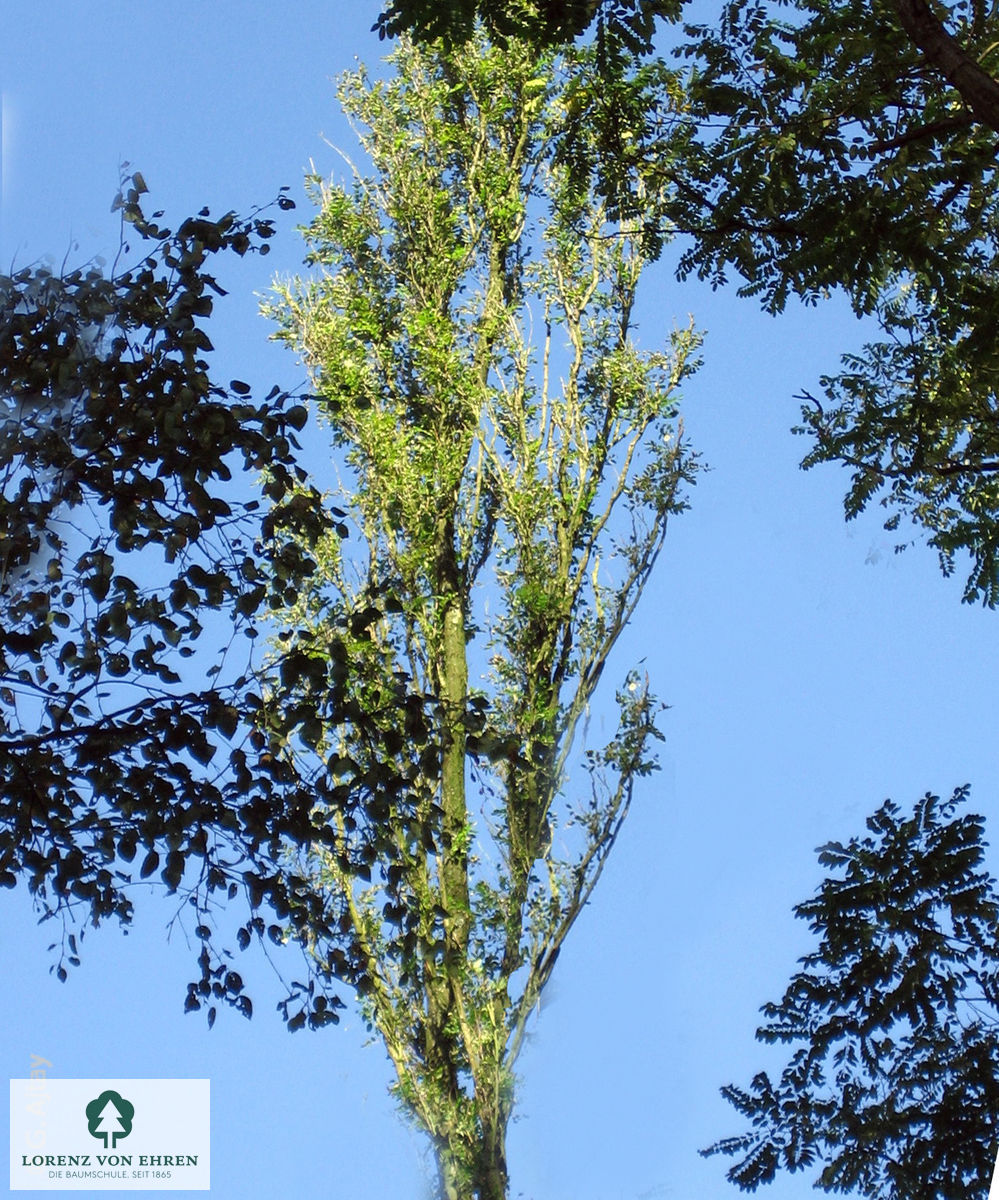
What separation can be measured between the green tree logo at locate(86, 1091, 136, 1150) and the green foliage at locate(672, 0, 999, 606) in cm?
428

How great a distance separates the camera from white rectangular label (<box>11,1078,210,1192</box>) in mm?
6652

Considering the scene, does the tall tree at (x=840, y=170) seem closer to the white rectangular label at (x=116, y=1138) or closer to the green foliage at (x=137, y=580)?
the green foliage at (x=137, y=580)

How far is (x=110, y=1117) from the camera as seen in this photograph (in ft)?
22.7

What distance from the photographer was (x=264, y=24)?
8.86 metres

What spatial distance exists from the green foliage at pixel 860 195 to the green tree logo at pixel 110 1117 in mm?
4276

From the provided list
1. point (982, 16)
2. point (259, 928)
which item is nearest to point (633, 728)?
point (982, 16)

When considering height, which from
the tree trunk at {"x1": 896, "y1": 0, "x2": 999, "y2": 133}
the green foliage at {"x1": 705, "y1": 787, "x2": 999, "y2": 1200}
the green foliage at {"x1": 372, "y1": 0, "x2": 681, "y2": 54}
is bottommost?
the green foliage at {"x1": 705, "y1": 787, "x2": 999, "y2": 1200}

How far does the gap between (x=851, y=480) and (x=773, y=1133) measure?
2.51 metres

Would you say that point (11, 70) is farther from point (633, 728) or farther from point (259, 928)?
point (259, 928)

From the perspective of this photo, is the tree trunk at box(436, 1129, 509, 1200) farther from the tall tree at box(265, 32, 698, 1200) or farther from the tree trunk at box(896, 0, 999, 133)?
the tree trunk at box(896, 0, 999, 133)

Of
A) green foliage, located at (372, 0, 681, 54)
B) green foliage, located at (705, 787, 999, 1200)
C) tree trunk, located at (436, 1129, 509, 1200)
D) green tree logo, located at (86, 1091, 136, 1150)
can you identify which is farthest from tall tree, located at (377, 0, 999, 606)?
green tree logo, located at (86, 1091, 136, 1150)

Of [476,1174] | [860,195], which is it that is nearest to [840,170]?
[860,195]

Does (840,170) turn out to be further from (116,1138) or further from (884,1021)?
(116,1138)

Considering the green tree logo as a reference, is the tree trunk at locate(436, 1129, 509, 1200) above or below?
below
